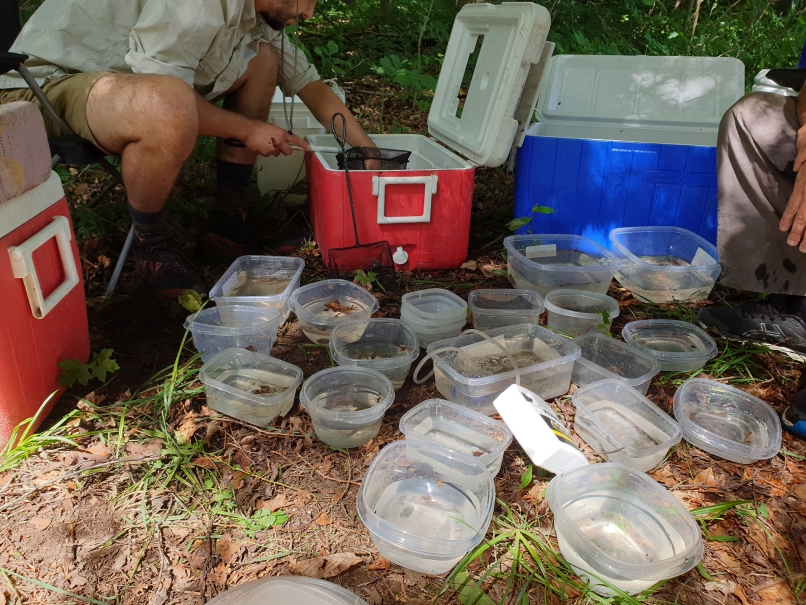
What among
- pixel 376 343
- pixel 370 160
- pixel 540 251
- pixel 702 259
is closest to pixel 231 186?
pixel 370 160

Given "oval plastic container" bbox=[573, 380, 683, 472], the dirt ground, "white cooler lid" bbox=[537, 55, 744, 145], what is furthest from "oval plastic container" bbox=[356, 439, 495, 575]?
"white cooler lid" bbox=[537, 55, 744, 145]

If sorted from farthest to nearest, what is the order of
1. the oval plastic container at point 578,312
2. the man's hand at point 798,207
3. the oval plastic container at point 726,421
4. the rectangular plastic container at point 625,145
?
the rectangular plastic container at point 625,145
the oval plastic container at point 578,312
the man's hand at point 798,207
the oval plastic container at point 726,421

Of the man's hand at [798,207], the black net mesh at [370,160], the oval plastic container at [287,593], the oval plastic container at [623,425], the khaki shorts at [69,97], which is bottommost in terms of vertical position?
the oval plastic container at [623,425]

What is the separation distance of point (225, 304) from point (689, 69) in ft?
8.21

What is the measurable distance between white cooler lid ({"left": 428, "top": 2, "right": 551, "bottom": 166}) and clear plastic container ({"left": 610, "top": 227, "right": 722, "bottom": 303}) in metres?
0.67

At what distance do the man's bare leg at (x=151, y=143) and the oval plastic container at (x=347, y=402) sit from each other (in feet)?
2.64

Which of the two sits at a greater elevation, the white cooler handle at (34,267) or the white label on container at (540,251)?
the white cooler handle at (34,267)

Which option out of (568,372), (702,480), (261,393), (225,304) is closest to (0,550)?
(261,393)

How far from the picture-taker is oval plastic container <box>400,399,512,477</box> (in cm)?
153

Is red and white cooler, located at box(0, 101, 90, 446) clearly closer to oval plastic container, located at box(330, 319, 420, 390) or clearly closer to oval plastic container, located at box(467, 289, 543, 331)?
oval plastic container, located at box(330, 319, 420, 390)

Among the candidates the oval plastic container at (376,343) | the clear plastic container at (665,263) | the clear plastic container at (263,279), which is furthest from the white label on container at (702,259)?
the clear plastic container at (263,279)

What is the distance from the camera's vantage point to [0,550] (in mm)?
1275

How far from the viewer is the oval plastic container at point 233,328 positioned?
1868 millimetres

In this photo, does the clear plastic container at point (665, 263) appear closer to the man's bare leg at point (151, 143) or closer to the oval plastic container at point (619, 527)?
the oval plastic container at point (619, 527)
